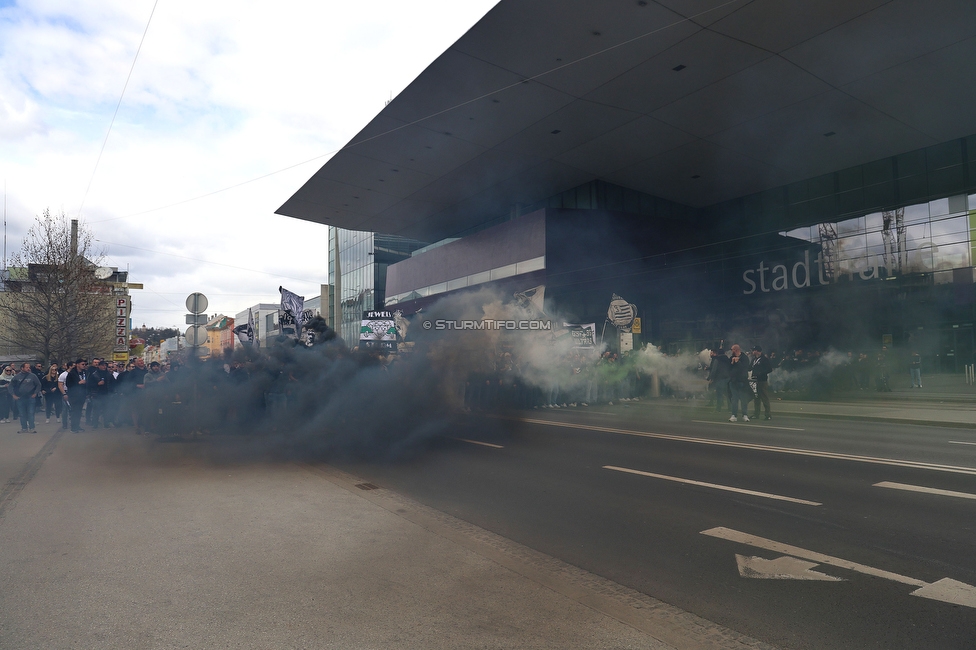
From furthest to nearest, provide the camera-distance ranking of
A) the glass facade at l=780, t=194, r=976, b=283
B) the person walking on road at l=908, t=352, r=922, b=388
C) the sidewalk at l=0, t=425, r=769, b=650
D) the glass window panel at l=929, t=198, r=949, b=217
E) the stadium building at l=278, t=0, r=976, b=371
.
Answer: the glass window panel at l=929, t=198, r=949, b=217 → the person walking on road at l=908, t=352, r=922, b=388 → the glass facade at l=780, t=194, r=976, b=283 → the stadium building at l=278, t=0, r=976, b=371 → the sidewalk at l=0, t=425, r=769, b=650

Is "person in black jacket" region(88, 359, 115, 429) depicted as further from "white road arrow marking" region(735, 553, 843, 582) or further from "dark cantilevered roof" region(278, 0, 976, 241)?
"white road arrow marking" region(735, 553, 843, 582)

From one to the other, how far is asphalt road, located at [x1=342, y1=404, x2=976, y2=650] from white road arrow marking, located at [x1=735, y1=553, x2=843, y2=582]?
0.06ft

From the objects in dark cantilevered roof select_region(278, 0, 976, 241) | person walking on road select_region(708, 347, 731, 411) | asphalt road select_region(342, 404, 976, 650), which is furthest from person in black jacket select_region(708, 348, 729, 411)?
dark cantilevered roof select_region(278, 0, 976, 241)

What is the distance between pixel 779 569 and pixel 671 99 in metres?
14.0

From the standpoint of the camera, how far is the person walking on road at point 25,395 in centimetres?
1209

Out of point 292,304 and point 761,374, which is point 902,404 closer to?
point 761,374

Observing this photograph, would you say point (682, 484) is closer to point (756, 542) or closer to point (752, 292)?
point (756, 542)

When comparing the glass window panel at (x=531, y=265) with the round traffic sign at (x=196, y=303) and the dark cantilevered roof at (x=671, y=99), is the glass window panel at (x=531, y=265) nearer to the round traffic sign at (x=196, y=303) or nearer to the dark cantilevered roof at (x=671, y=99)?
the dark cantilevered roof at (x=671, y=99)

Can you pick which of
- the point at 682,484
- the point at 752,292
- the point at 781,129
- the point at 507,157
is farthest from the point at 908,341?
the point at 682,484

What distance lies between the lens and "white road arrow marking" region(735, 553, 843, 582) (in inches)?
147

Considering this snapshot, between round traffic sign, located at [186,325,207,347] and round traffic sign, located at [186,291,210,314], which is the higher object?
round traffic sign, located at [186,291,210,314]

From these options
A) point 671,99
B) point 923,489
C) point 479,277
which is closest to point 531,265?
point 479,277

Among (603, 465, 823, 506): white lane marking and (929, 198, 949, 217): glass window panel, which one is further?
(929, 198, 949, 217): glass window panel

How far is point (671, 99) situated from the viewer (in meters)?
15.5
